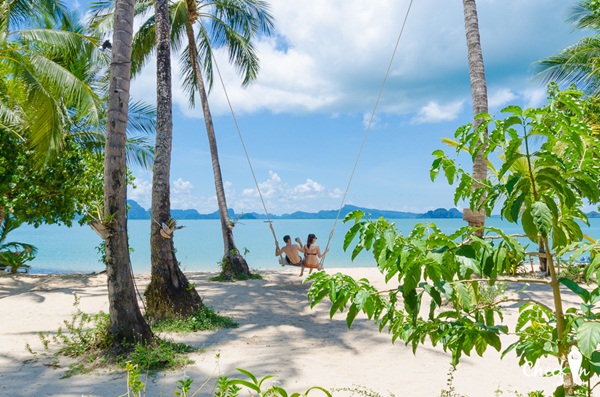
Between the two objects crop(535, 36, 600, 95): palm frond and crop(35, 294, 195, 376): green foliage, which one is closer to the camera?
crop(35, 294, 195, 376): green foliage

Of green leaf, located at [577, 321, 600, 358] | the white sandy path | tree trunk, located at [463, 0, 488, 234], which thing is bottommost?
the white sandy path

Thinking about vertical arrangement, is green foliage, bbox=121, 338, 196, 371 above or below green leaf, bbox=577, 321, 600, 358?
below

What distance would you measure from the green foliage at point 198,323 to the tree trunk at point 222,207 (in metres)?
3.47

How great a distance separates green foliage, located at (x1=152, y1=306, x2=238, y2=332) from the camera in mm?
5668

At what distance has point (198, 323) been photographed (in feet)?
19.0

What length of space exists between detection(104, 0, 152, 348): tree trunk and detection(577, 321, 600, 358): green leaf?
411 centimetres

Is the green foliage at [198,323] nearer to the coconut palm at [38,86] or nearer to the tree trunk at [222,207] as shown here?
the tree trunk at [222,207]

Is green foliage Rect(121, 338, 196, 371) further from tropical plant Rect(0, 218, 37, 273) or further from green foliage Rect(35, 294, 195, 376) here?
tropical plant Rect(0, 218, 37, 273)

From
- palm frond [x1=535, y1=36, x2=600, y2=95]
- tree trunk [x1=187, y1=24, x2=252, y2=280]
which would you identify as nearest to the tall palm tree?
tree trunk [x1=187, y1=24, x2=252, y2=280]

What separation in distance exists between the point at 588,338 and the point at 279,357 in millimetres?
3788

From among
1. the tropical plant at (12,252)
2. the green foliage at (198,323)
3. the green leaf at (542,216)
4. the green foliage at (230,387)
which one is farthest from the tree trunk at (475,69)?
the tropical plant at (12,252)

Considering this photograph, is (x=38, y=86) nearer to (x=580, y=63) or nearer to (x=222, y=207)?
(x=222, y=207)

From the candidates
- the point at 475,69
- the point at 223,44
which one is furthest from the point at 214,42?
the point at 475,69

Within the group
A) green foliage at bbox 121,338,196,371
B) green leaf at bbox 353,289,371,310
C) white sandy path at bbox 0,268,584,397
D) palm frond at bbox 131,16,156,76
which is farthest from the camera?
palm frond at bbox 131,16,156,76
